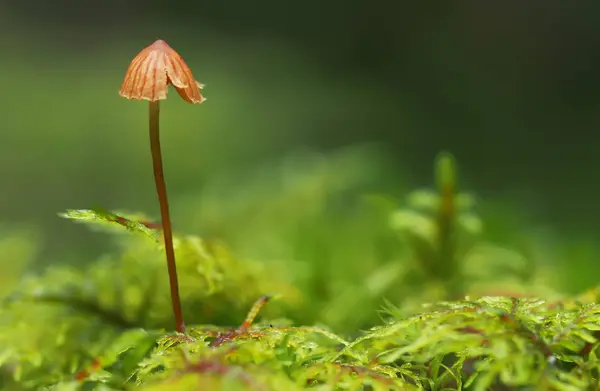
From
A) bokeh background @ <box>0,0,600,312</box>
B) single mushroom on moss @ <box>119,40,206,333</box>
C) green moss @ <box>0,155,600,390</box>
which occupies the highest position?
bokeh background @ <box>0,0,600,312</box>

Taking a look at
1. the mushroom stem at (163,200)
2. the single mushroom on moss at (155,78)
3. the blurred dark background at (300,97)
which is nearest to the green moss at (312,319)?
the mushroom stem at (163,200)

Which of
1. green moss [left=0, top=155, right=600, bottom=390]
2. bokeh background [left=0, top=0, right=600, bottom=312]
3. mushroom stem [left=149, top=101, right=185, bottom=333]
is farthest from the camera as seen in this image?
bokeh background [left=0, top=0, right=600, bottom=312]

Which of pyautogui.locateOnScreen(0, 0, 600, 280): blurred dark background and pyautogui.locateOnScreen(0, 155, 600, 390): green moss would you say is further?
pyautogui.locateOnScreen(0, 0, 600, 280): blurred dark background

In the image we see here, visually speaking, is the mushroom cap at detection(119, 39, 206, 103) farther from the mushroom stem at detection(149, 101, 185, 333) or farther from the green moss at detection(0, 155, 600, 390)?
the green moss at detection(0, 155, 600, 390)

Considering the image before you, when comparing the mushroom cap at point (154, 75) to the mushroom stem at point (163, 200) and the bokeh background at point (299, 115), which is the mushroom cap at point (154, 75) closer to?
the mushroom stem at point (163, 200)

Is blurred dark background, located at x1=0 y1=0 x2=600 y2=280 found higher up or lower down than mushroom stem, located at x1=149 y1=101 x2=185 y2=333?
higher up

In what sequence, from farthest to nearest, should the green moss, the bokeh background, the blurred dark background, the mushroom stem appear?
1. the blurred dark background
2. the bokeh background
3. the mushroom stem
4. the green moss

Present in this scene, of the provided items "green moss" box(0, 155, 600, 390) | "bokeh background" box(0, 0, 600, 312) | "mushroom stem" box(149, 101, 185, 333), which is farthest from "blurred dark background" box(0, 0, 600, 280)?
"mushroom stem" box(149, 101, 185, 333)

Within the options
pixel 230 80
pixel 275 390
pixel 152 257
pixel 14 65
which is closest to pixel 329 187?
pixel 152 257
